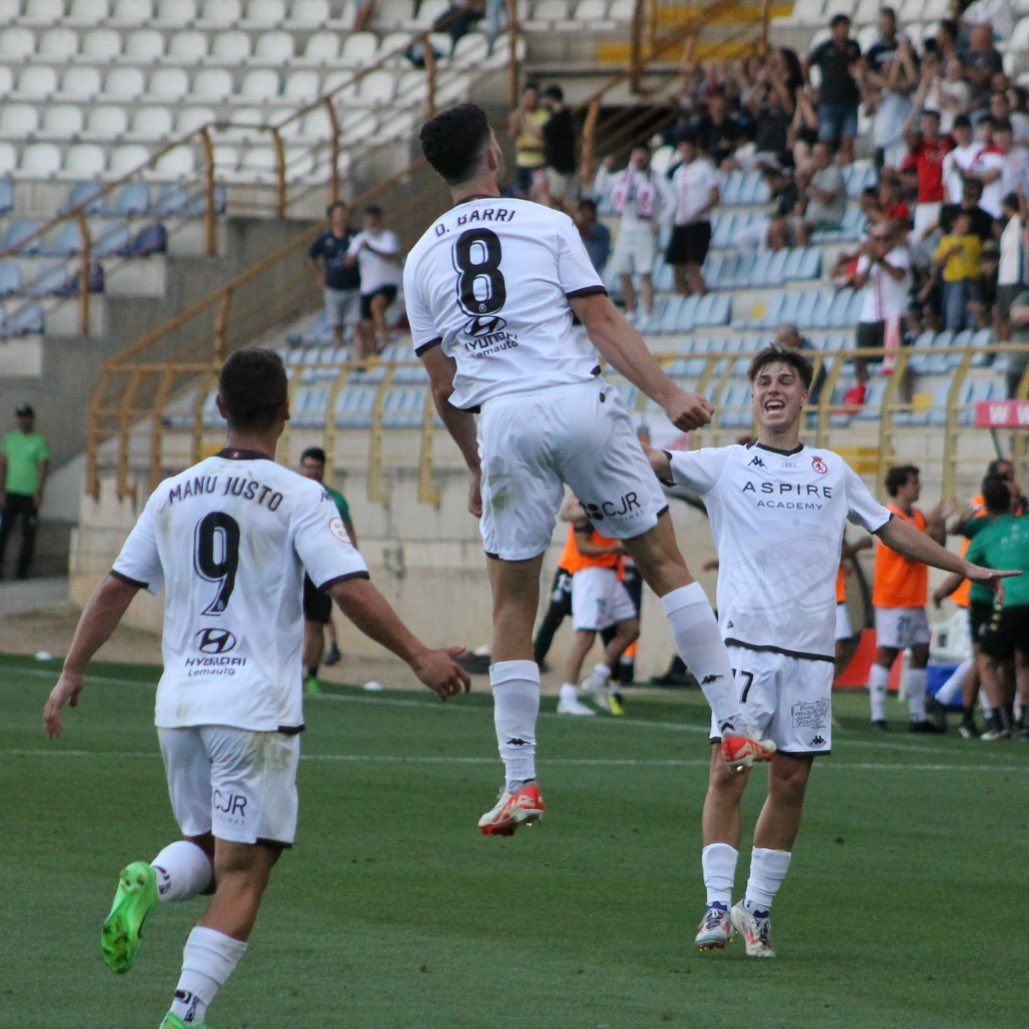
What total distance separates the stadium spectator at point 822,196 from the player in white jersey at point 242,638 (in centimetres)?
1986

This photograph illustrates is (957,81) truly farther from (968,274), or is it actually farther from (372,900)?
(372,900)

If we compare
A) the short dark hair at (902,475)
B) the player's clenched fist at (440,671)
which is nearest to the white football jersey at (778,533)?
the player's clenched fist at (440,671)

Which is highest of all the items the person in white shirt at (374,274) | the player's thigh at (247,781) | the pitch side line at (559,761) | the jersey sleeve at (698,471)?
the person in white shirt at (374,274)

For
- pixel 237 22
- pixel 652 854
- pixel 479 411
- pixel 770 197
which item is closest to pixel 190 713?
pixel 479 411

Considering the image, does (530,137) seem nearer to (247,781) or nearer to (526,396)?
(526,396)

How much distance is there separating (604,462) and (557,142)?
21.6 meters

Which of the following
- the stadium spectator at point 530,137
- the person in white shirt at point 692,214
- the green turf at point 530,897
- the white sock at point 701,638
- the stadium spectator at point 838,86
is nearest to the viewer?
the green turf at point 530,897

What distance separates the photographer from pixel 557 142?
28969mm

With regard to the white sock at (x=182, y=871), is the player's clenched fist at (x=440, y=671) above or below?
above

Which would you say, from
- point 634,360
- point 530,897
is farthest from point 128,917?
point 530,897

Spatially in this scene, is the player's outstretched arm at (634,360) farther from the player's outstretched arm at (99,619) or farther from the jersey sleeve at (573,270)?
the player's outstretched arm at (99,619)

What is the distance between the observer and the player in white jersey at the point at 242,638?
6180 millimetres

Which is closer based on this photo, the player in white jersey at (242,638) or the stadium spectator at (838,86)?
the player in white jersey at (242,638)

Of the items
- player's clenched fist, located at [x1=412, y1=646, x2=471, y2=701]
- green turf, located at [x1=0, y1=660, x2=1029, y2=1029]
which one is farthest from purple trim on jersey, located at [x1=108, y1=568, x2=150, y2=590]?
green turf, located at [x1=0, y1=660, x2=1029, y2=1029]
